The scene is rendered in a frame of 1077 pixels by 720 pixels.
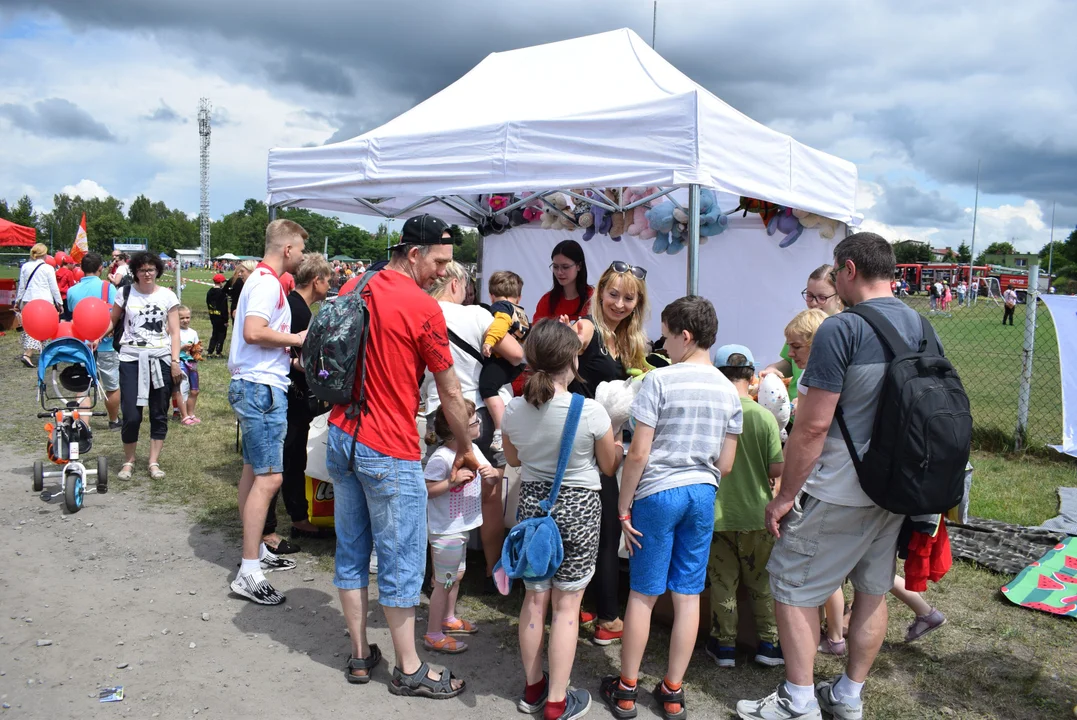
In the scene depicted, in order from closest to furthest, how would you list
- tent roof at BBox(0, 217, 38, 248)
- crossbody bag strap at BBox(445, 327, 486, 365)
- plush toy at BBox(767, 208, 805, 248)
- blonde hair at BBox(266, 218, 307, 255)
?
1. crossbody bag strap at BBox(445, 327, 486, 365)
2. blonde hair at BBox(266, 218, 307, 255)
3. plush toy at BBox(767, 208, 805, 248)
4. tent roof at BBox(0, 217, 38, 248)

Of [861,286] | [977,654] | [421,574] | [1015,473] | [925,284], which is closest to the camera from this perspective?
[861,286]

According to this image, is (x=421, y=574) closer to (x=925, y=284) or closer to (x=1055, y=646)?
(x=1055, y=646)

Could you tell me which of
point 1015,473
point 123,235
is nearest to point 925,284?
point 1015,473

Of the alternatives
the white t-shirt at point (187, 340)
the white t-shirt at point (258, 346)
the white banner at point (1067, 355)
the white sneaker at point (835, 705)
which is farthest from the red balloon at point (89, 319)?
the white banner at point (1067, 355)

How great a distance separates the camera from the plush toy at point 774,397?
10.7 feet

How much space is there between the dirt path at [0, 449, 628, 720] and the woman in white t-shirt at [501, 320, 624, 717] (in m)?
0.34

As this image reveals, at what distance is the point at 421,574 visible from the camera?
283 centimetres

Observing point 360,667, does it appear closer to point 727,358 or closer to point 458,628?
point 458,628

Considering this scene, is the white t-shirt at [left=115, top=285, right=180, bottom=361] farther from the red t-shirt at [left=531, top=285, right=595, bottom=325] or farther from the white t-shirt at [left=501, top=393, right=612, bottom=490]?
the white t-shirt at [left=501, top=393, right=612, bottom=490]

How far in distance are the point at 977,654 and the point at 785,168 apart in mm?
3044

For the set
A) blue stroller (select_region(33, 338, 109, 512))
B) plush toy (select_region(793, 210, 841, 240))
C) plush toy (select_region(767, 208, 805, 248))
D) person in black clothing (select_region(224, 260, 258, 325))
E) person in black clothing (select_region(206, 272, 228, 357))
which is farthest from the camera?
person in black clothing (select_region(206, 272, 228, 357))

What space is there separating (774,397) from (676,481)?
886mm

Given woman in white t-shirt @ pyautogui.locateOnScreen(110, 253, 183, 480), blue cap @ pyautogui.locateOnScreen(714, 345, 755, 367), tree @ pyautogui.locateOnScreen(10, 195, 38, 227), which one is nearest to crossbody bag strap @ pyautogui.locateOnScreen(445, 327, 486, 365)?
blue cap @ pyautogui.locateOnScreen(714, 345, 755, 367)

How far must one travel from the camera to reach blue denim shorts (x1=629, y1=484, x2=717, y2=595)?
264cm
